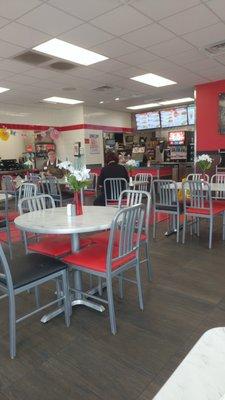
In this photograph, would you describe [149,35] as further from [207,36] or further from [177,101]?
[177,101]

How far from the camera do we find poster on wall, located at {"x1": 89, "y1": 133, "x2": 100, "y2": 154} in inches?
438

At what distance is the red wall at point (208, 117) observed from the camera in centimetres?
741

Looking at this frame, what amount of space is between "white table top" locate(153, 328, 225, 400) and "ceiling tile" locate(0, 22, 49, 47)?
14.4 feet

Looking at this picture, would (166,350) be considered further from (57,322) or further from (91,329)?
(57,322)

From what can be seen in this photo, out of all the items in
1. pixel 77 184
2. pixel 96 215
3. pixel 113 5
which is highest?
pixel 113 5

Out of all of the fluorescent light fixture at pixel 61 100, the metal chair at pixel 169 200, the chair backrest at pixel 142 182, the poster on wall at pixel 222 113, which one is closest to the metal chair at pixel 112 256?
the metal chair at pixel 169 200

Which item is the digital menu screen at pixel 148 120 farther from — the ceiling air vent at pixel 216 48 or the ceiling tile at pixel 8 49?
the ceiling tile at pixel 8 49

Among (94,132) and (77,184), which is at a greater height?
(94,132)

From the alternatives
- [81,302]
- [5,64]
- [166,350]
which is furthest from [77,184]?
[5,64]

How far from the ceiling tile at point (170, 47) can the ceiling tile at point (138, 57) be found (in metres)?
0.15

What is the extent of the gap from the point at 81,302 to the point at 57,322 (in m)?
0.29

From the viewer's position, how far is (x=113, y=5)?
3.50 m

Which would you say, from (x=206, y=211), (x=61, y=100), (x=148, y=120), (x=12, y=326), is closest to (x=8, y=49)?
(x=206, y=211)

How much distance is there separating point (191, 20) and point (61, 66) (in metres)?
2.70
